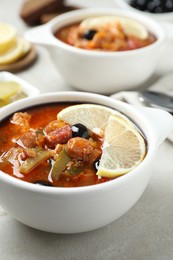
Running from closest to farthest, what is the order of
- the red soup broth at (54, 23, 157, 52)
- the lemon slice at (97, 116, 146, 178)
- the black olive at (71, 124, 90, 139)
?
the lemon slice at (97, 116, 146, 178), the black olive at (71, 124, 90, 139), the red soup broth at (54, 23, 157, 52)

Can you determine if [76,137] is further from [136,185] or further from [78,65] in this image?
[78,65]

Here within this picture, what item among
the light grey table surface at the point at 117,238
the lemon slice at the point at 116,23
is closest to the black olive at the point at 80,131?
the light grey table surface at the point at 117,238

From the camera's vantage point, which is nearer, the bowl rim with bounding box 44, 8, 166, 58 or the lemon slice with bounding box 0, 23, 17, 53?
the bowl rim with bounding box 44, 8, 166, 58

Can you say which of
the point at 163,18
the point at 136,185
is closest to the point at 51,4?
the point at 163,18

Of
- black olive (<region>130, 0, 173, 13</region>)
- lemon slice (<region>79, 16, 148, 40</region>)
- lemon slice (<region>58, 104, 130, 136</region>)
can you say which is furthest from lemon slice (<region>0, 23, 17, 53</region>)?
lemon slice (<region>58, 104, 130, 136</region>)

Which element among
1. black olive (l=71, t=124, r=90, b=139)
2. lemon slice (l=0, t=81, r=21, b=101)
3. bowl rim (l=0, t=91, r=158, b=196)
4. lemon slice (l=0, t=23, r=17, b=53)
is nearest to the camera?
bowl rim (l=0, t=91, r=158, b=196)

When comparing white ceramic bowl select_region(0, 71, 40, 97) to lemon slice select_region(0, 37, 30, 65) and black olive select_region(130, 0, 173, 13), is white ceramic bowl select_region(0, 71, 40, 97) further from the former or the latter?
black olive select_region(130, 0, 173, 13)
